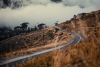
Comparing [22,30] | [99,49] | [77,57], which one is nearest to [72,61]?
[77,57]

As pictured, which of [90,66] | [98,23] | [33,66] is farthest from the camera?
[33,66]

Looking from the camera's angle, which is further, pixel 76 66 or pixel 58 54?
pixel 76 66

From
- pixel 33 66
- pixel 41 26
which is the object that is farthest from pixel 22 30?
pixel 33 66

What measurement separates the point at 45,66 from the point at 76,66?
2.94 feet

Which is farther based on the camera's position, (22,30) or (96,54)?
(22,30)

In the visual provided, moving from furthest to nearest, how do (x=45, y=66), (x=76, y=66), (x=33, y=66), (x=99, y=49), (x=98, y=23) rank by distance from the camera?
(x=33, y=66) → (x=45, y=66) → (x=76, y=66) → (x=99, y=49) → (x=98, y=23)

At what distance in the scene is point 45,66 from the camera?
13.7ft

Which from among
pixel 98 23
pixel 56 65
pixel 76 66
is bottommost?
pixel 76 66

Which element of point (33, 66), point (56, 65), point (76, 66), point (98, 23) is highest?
point (98, 23)

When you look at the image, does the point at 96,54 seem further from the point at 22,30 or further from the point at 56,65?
the point at 22,30

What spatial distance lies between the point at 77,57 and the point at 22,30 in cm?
11190

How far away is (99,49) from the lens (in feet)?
11.0

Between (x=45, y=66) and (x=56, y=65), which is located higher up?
(x=56, y=65)

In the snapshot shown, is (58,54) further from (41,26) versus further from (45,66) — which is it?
(41,26)
